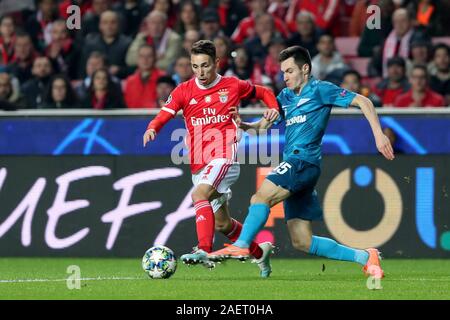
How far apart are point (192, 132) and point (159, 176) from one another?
10.6 feet

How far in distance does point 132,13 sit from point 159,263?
8343 mm

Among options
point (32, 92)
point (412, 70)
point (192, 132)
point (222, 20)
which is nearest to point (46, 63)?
point (32, 92)

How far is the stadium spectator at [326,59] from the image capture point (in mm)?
15914

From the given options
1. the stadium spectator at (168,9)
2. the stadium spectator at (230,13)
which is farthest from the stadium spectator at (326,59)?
the stadium spectator at (168,9)

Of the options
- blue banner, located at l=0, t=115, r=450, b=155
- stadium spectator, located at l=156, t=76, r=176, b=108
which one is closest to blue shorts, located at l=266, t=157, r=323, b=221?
blue banner, located at l=0, t=115, r=450, b=155

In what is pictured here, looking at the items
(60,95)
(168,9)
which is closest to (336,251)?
(60,95)

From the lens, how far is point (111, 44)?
16.9 metres

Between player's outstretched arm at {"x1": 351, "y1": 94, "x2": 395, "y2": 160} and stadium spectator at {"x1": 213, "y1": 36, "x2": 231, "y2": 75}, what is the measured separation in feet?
19.1

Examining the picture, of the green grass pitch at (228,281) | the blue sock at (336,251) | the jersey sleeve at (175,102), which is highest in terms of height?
the jersey sleeve at (175,102)

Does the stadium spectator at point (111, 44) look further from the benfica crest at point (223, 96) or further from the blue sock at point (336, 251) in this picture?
the blue sock at point (336, 251)

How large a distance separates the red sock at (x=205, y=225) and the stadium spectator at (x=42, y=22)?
26.6ft

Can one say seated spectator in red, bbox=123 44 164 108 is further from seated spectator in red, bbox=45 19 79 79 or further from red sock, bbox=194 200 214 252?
red sock, bbox=194 200 214 252

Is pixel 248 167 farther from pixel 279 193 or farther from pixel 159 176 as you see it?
pixel 279 193

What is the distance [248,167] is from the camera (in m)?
13.8
